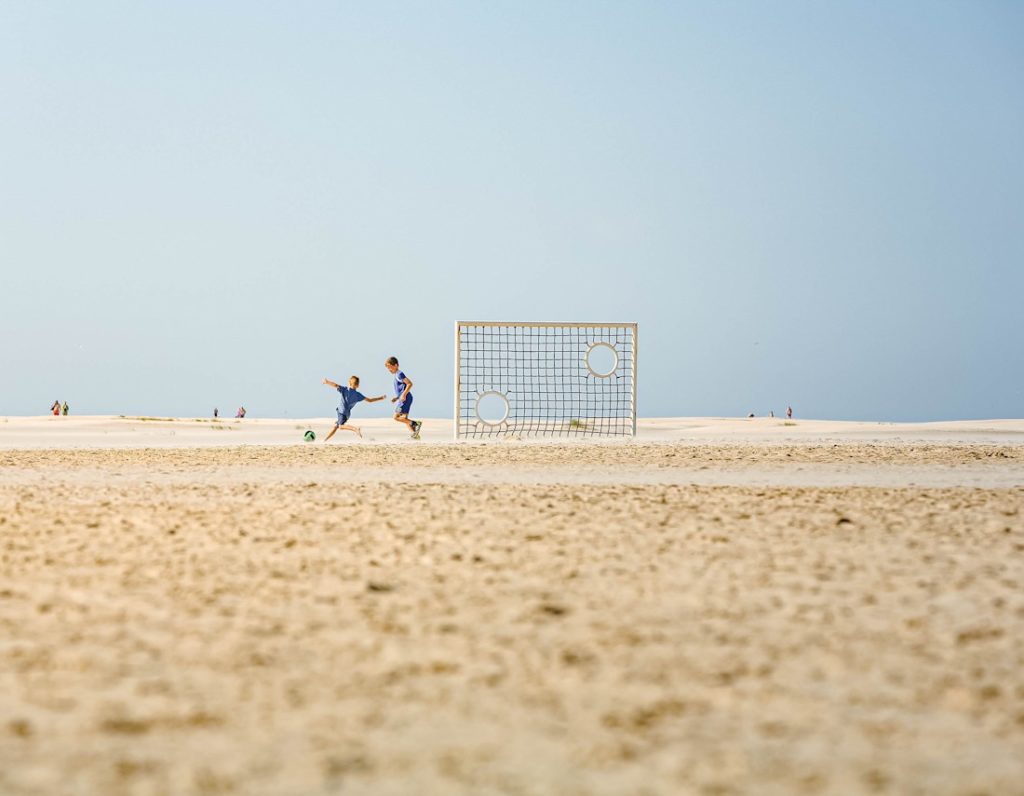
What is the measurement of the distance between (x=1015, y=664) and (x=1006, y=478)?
915 cm

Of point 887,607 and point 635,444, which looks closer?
point 887,607

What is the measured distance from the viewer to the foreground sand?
360 centimetres

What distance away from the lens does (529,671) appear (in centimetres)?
458

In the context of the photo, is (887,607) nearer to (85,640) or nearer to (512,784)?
(512,784)

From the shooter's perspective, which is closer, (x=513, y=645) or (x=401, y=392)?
(x=513, y=645)

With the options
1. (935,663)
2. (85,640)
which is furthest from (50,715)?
(935,663)

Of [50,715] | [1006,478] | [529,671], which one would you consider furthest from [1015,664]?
[1006,478]

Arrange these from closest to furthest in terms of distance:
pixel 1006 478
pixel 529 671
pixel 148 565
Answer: pixel 529 671 < pixel 148 565 < pixel 1006 478

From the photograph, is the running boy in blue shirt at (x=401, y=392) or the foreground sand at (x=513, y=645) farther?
the running boy in blue shirt at (x=401, y=392)

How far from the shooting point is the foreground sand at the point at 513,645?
11.8 ft

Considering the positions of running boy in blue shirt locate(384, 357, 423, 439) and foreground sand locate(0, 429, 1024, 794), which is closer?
foreground sand locate(0, 429, 1024, 794)

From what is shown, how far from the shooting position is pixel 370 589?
621cm

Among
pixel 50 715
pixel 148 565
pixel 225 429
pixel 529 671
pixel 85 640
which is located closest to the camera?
pixel 50 715

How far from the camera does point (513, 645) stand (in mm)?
4984
